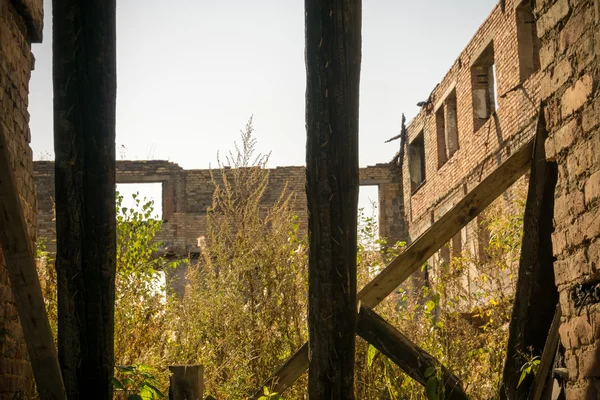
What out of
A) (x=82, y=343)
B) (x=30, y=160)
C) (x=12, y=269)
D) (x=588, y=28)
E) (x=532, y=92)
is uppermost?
(x=532, y=92)

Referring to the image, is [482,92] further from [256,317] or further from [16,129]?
[16,129]

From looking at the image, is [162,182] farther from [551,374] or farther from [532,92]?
[551,374]

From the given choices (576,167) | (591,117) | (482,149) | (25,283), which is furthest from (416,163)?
(25,283)

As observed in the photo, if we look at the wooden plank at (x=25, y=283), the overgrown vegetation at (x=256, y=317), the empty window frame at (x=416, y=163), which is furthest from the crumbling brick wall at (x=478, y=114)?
the wooden plank at (x=25, y=283)

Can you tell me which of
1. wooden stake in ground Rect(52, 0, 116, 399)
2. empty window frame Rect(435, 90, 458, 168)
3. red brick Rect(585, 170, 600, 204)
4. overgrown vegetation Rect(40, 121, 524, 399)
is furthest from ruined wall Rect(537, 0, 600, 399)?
empty window frame Rect(435, 90, 458, 168)

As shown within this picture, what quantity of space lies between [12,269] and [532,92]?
31.7 feet

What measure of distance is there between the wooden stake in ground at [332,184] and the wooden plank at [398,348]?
0.48 metres

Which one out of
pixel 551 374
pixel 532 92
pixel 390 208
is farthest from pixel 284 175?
pixel 551 374

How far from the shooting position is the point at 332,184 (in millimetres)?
3305

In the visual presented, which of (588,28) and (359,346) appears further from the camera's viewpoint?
(359,346)

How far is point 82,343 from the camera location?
3332 mm

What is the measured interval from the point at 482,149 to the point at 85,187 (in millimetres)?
11208

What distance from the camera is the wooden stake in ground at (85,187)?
3227 mm

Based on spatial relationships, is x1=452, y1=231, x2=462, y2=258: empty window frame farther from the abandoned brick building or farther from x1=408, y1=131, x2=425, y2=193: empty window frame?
x1=408, y1=131, x2=425, y2=193: empty window frame
